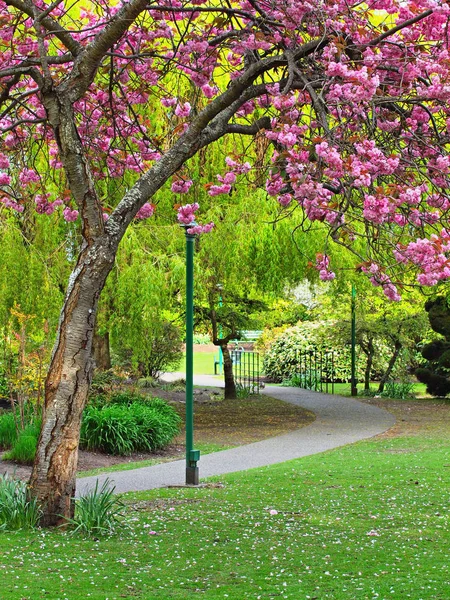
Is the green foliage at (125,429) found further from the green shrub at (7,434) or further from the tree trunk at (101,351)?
the tree trunk at (101,351)

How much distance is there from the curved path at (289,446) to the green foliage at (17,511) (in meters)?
1.39

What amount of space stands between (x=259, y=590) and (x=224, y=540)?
1.51m

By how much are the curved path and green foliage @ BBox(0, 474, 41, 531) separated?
4.57 feet

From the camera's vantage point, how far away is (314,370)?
29.3 metres

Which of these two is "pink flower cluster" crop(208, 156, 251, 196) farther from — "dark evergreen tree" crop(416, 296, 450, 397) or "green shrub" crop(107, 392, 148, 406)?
"dark evergreen tree" crop(416, 296, 450, 397)

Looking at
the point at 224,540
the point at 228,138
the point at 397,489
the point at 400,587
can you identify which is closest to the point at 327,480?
the point at 397,489

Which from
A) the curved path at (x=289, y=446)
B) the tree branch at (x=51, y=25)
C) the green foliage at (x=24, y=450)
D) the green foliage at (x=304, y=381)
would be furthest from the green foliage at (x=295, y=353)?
the tree branch at (x=51, y=25)

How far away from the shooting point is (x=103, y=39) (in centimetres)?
711

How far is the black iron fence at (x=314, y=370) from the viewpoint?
2821cm

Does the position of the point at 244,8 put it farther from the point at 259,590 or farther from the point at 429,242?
the point at 259,590

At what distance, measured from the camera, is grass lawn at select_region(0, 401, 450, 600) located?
5801 millimetres

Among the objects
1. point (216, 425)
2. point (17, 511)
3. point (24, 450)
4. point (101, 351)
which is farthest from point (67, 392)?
point (101, 351)

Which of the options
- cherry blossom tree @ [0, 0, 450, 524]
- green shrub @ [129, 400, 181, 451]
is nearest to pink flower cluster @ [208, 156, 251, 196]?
cherry blossom tree @ [0, 0, 450, 524]

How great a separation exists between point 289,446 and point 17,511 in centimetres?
739
